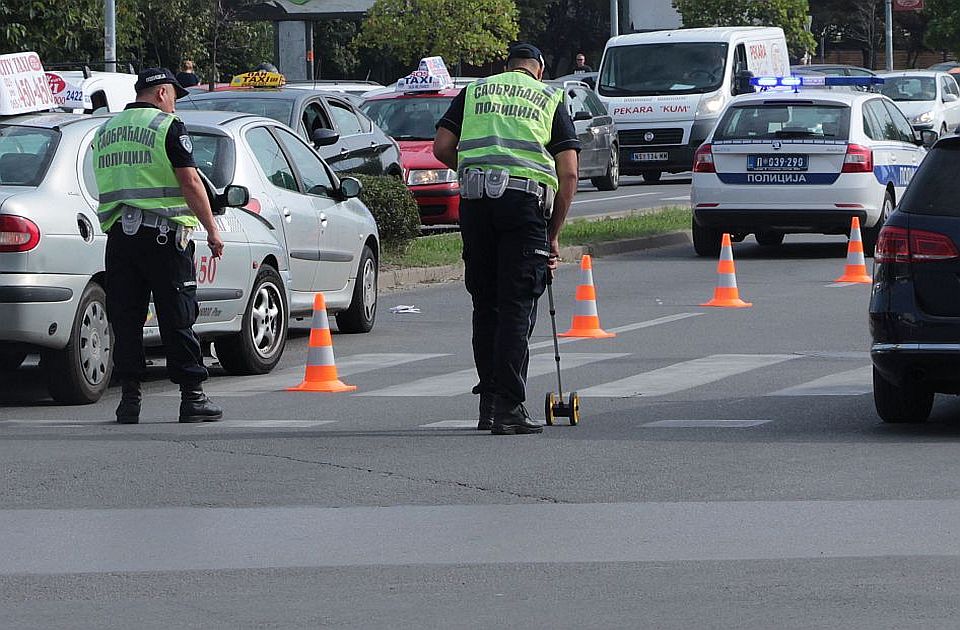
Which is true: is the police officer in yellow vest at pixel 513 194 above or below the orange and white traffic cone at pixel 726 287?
above

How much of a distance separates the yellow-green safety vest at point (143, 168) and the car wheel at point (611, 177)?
22462 mm

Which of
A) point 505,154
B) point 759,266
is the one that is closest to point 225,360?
point 505,154

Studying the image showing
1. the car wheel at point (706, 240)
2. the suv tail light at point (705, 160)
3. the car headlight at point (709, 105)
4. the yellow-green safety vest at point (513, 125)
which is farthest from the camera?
the car headlight at point (709, 105)

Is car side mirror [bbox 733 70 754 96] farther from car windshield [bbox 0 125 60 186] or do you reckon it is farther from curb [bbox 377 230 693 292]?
car windshield [bbox 0 125 60 186]

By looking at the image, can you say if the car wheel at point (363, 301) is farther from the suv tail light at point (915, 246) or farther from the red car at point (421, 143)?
the red car at point (421, 143)

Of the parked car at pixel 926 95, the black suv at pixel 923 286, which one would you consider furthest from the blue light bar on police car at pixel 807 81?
the parked car at pixel 926 95

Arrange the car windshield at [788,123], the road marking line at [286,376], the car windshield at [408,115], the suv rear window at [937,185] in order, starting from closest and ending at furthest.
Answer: the suv rear window at [937,185]
the road marking line at [286,376]
the car windshield at [788,123]
the car windshield at [408,115]

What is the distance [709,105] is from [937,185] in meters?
23.1

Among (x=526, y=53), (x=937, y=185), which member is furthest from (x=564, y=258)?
(x=937, y=185)

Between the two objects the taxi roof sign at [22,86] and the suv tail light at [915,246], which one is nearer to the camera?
the suv tail light at [915,246]

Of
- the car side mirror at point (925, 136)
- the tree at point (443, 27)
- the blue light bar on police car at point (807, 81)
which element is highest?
the tree at point (443, 27)

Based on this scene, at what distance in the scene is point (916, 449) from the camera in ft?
28.3

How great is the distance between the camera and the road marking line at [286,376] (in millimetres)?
11328

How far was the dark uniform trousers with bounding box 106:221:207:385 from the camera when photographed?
980cm
